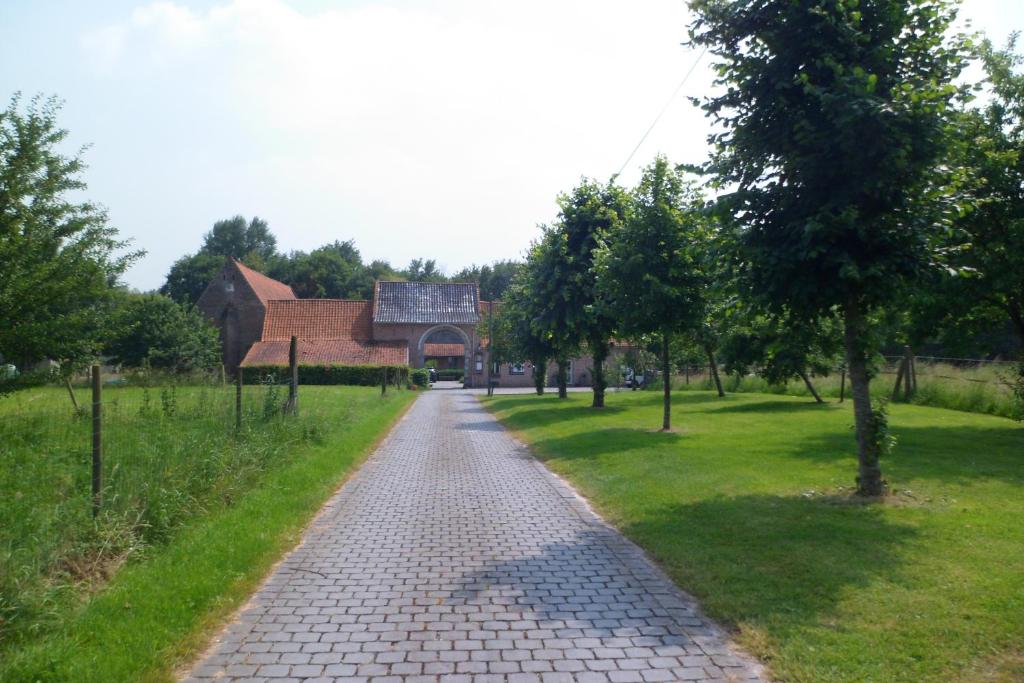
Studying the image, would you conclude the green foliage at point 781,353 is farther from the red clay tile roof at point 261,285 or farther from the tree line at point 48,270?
the red clay tile roof at point 261,285

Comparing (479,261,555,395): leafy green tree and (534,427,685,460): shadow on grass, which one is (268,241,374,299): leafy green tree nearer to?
(479,261,555,395): leafy green tree

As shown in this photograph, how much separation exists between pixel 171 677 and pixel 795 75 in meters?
8.80

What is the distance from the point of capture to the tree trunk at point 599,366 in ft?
87.7

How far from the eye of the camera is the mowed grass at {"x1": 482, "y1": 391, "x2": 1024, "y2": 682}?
508 cm

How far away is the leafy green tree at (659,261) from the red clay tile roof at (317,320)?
157 ft

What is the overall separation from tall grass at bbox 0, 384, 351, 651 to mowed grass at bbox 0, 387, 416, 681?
4cm

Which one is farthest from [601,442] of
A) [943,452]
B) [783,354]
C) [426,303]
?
[426,303]

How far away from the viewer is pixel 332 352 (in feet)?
197

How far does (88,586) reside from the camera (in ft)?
20.1

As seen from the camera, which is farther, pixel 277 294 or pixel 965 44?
pixel 277 294

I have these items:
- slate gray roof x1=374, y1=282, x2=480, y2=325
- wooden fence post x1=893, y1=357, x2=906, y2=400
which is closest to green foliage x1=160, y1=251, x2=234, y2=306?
slate gray roof x1=374, y1=282, x2=480, y2=325

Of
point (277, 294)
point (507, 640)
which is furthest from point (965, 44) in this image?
point (277, 294)

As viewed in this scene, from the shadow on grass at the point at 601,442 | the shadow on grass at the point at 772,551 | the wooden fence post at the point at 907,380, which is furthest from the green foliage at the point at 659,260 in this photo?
the wooden fence post at the point at 907,380

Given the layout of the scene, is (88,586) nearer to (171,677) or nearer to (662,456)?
(171,677)
